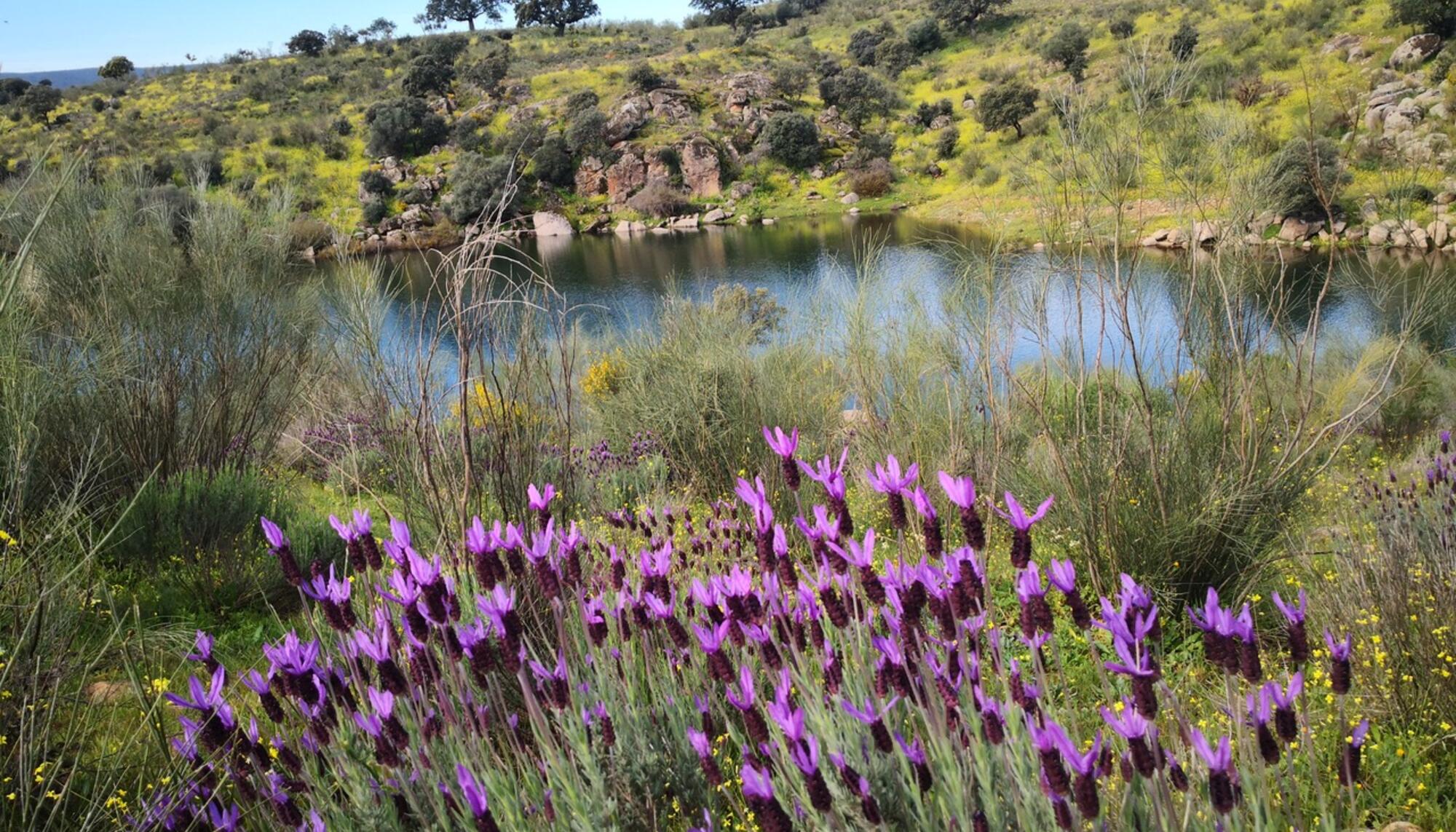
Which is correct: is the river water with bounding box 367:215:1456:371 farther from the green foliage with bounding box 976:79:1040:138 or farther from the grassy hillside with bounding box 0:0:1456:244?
the green foliage with bounding box 976:79:1040:138

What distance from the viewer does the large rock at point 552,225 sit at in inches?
1425

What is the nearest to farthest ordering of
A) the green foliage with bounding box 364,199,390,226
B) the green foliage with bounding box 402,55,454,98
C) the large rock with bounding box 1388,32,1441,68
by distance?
the large rock with bounding box 1388,32,1441,68, the green foliage with bounding box 364,199,390,226, the green foliage with bounding box 402,55,454,98

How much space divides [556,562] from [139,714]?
1.72 metres

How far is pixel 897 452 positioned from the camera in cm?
456

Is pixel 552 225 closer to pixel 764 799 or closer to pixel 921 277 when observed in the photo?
pixel 921 277

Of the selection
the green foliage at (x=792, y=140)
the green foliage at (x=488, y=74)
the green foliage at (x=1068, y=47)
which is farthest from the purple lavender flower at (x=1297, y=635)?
the green foliage at (x=488, y=74)

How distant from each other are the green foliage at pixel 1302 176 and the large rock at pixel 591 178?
27160mm

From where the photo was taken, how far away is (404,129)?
40.1m

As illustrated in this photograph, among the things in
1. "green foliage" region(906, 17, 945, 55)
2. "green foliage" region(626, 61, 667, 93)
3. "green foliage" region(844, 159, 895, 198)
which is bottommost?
"green foliage" region(844, 159, 895, 198)

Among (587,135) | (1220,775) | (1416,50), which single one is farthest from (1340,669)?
(587,135)

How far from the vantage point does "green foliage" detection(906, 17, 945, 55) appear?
164ft

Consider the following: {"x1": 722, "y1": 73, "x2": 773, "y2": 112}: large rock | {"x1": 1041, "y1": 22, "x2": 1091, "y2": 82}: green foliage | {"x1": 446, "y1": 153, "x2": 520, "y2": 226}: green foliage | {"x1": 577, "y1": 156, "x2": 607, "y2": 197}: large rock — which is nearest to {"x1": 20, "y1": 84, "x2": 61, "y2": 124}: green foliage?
{"x1": 446, "y1": 153, "x2": 520, "y2": 226}: green foliage

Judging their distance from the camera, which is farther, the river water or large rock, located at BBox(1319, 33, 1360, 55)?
Answer: large rock, located at BBox(1319, 33, 1360, 55)

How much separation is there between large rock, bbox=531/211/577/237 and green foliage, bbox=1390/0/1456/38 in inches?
1111
